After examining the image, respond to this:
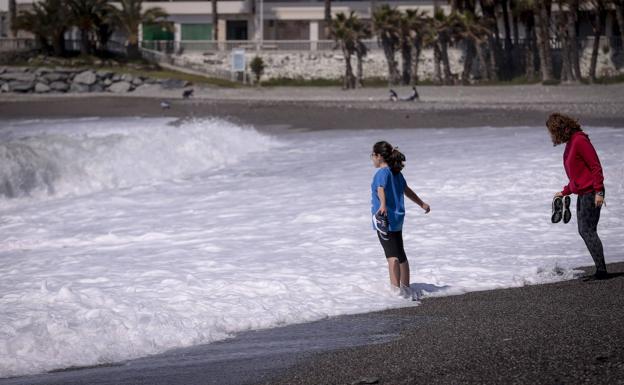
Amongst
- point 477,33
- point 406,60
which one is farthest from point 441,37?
point 406,60

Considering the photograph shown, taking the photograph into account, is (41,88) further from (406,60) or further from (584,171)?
(584,171)

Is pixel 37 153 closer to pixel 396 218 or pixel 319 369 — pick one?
pixel 396 218

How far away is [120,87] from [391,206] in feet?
157

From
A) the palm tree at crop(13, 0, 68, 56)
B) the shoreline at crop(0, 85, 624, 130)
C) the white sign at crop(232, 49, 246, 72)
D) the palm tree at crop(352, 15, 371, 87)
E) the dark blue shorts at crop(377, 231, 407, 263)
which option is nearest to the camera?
the dark blue shorts at crop(377, 231, 407, 263)

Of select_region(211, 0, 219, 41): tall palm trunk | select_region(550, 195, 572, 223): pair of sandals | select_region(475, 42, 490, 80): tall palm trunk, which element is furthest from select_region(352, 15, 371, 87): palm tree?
select_region(550, 195, 572, 223): pair of sandals

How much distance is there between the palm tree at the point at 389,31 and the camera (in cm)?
5450

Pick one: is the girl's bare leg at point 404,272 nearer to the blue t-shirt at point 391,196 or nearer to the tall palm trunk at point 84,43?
the blue t-shirt at point 391,196

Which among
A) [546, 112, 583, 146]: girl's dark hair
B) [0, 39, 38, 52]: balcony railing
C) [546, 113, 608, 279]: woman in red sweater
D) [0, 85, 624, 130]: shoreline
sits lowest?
[0, 85, 624, 130]: shoreline

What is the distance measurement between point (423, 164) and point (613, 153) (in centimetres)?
378

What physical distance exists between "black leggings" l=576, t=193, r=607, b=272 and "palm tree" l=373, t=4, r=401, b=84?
46.0 metres

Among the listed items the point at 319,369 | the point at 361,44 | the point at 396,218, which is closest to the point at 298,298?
the point at 396,218

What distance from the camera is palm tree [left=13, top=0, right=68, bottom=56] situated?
5831cm

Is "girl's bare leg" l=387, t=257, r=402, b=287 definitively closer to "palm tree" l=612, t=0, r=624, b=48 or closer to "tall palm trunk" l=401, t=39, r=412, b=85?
"palm tree" l=612, t=0, r=624, b=48

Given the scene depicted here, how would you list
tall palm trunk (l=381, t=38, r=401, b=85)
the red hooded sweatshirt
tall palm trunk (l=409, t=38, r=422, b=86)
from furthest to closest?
tall palm trunk (l=381, t=38, r=401, b=85), tall palm trunk (l=409, t=38, r=422, b=86), the red hooded sweatshirt
